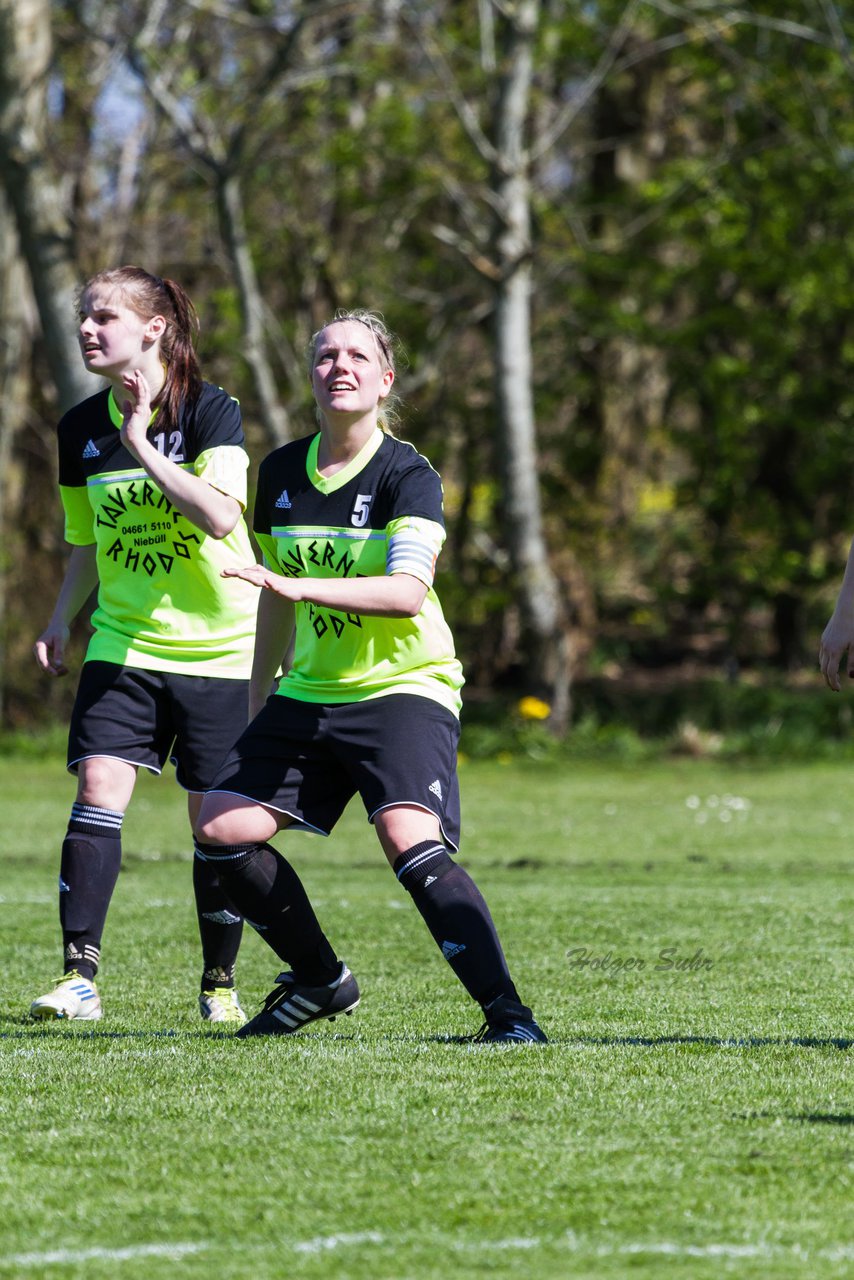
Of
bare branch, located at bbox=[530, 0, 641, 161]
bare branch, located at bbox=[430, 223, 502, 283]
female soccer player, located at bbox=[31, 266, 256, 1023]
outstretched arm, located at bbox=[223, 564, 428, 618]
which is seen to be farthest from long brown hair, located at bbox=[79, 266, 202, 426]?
bare branch, located at bbox=[530, 0, 641, 161]

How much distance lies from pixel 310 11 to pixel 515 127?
2.52 meters

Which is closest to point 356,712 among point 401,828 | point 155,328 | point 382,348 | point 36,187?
point 401,828

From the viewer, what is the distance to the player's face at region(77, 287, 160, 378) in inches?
212

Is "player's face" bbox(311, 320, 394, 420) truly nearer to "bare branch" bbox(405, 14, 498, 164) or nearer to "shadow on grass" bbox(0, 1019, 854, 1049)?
"shadow on grass" bbox(0, 1019, 854, 1049)

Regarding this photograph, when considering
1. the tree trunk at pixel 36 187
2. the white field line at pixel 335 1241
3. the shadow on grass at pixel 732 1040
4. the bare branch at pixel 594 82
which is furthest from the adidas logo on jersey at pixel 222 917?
the bare branch at pixel 594 82

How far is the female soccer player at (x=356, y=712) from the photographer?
182 inches

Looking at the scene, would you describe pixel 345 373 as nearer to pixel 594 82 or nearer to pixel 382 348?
pixel 382 348

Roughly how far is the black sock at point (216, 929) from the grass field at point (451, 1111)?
0.61ft

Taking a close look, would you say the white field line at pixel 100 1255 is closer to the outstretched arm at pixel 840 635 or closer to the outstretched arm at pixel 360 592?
the outstretched arm at pixel 360 592

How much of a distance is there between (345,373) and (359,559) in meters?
0.49

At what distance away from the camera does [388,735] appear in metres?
4.63

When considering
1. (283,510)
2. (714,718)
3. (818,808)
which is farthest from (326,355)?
(714,718)

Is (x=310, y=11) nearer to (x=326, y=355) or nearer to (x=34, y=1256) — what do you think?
(x=326, y=355)

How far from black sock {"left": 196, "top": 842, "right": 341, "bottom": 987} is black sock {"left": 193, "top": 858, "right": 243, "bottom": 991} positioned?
1.95ft
